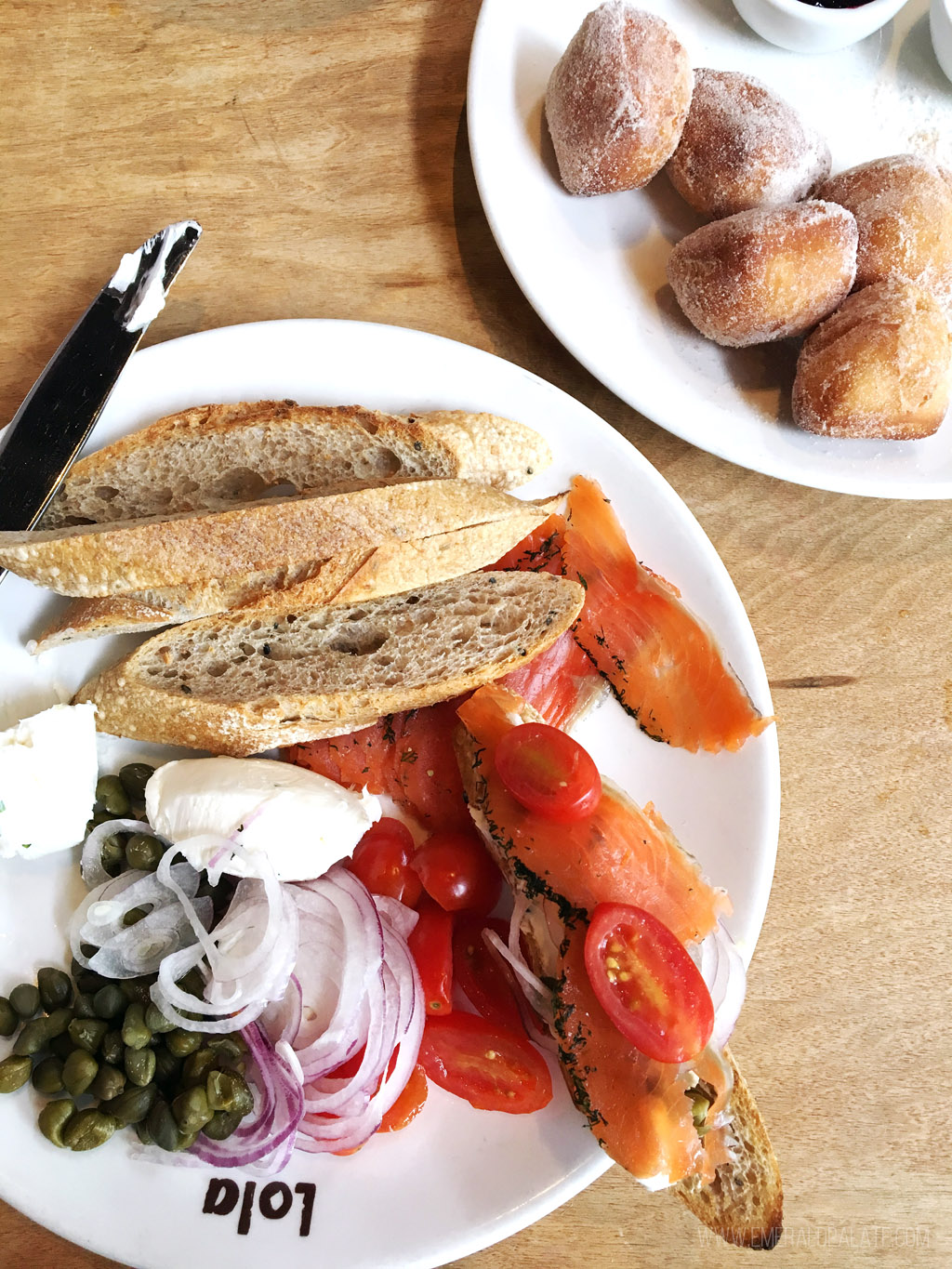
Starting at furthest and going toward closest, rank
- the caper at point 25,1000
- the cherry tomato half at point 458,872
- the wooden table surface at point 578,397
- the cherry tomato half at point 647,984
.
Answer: the wooden table surface at point 578,397
the cherry tomato half at point 458,872
the caper at point 25,1000
the cherry tomato half at point 647,984

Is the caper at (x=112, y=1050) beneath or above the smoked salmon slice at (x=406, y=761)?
beneath

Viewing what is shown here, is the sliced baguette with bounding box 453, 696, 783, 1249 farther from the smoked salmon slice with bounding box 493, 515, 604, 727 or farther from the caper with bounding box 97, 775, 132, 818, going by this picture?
the caper with bounding box 97, 775, 132, 818

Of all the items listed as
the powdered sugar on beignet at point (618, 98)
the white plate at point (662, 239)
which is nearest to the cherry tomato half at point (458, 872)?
the white plate at point (662, 239)

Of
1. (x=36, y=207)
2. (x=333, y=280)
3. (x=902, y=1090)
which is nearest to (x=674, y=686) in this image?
(x=902, y=1090)

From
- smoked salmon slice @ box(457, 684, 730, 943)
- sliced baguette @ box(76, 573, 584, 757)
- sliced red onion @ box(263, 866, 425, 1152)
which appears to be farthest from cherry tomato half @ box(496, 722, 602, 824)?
sliced red onion @ box(263, 866, 425, 1152)

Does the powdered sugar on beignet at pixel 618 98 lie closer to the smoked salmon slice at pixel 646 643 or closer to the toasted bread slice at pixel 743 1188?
the smoked salmon slice at pixel 646 643

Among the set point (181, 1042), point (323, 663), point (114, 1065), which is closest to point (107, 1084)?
point (114, 1065)
